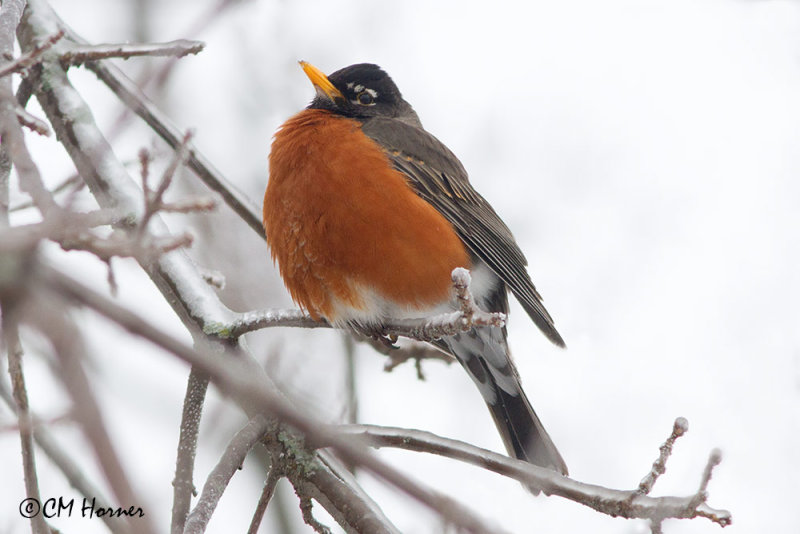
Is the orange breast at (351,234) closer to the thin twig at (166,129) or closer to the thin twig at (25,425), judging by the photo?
the thin twig at (166,129)

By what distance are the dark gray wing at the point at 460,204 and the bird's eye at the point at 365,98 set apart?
1.24 ft

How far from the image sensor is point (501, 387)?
15.7 ft

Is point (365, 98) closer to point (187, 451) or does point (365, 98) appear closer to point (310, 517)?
point (187, 451)

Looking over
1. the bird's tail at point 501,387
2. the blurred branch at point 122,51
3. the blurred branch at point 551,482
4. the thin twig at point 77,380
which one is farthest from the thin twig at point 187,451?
the thin twig at point 77,380

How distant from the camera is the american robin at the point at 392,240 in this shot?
4219 millimetres

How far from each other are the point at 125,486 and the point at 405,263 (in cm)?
350

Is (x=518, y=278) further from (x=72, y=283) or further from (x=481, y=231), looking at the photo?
(x=72, y=283)

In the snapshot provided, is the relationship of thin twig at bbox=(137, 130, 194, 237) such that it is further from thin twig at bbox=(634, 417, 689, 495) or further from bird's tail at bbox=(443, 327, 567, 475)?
bird's tail at bbox=(443, 327, 567, 475)

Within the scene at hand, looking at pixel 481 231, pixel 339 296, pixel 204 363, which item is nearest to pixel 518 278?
pixel 481 231

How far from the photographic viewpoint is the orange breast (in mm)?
4207

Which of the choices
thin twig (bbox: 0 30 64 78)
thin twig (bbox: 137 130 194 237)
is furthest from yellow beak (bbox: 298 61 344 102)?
thin twig (bbox: 137 130 194 237)

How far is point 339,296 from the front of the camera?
4.23 meters

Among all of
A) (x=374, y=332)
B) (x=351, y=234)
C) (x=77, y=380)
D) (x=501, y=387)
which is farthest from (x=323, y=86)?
(x=77, y=380)

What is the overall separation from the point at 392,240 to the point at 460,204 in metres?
0.84
